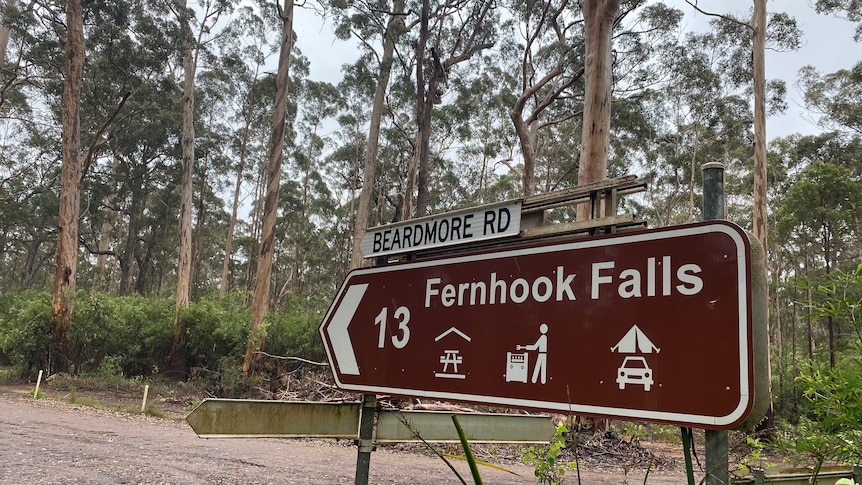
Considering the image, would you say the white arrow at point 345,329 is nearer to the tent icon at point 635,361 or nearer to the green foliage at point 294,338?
the tent icon at point 635,361

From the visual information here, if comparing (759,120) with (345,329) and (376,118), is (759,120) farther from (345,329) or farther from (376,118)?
(345,329)

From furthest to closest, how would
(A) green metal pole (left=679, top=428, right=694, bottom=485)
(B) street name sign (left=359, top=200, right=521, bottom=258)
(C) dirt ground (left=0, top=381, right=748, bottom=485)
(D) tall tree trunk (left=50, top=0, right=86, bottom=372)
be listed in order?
(D) tall tree trunk (left=50, top=0, right=86, bottom=372) < (C) dirt ground (left=0, top=381, right=748, bottom=485) < (B) street name sign (left=359, top=200, right=521, bottom=258) < (A) green metal pole (left=679, top=428, right=694, bottom=485)

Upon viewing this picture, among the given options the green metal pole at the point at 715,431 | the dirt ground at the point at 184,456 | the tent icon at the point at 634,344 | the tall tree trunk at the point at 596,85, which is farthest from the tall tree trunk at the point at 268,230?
the green metal pole at the point at 715,431

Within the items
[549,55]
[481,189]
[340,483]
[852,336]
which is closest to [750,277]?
[852,336]

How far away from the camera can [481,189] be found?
28.4 meters

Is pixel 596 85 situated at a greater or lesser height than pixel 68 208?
greater

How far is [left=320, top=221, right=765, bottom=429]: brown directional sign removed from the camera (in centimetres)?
115

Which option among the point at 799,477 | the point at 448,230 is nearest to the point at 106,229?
the point at 448,230

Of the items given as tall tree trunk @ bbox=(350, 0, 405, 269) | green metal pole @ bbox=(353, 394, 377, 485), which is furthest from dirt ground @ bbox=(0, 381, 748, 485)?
tall tree trunk @ bbox=(350, 0, 405, 269)

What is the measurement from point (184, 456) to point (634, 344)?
6957 mm

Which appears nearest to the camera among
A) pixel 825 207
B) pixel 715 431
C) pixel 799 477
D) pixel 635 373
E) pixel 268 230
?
pixel 715 431

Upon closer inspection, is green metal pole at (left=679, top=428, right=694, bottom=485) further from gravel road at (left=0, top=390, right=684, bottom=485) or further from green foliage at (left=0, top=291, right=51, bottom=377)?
green foliage at (left=0, top=291, right=51, bottom=377)

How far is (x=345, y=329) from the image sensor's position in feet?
6.69

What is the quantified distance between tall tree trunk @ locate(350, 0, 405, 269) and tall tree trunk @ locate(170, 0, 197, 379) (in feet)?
17.9
